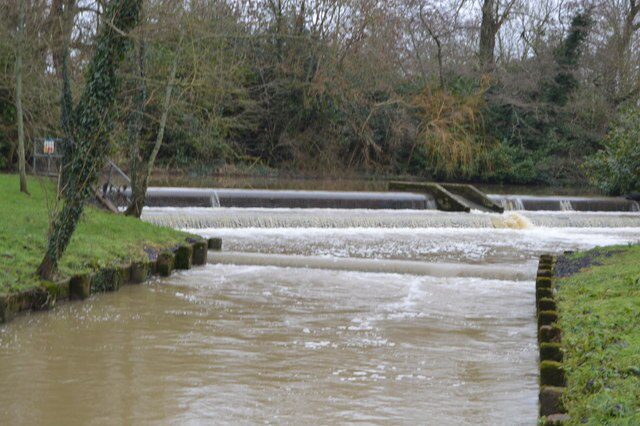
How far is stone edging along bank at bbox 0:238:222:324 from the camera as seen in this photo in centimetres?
1019

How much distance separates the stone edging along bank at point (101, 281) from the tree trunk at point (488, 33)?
2733 centimetres

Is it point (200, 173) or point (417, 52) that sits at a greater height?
point (417, 52)

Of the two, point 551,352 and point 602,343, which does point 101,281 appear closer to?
point 551,352

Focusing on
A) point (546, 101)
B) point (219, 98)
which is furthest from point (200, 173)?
point (546, 101)

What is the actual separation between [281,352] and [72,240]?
5291 millimetres

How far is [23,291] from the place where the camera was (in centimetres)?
1027

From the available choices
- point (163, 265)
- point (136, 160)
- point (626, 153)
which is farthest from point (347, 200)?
point (163, 265)

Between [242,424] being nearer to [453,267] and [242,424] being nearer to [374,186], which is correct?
[453,267]

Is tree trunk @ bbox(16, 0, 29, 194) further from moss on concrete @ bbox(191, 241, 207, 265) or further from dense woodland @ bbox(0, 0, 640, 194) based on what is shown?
dense woodland @ bbox(0, 0, 640, 194)

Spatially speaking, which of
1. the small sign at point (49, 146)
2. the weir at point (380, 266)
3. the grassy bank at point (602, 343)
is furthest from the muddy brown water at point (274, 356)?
the small sign at point (49, 146)

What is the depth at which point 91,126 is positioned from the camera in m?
11.2

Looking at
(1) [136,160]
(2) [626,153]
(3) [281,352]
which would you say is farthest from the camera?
(1) [136,160]

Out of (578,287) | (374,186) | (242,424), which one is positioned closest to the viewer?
(242,424)

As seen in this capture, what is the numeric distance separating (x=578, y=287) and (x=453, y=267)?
14.7 ft
